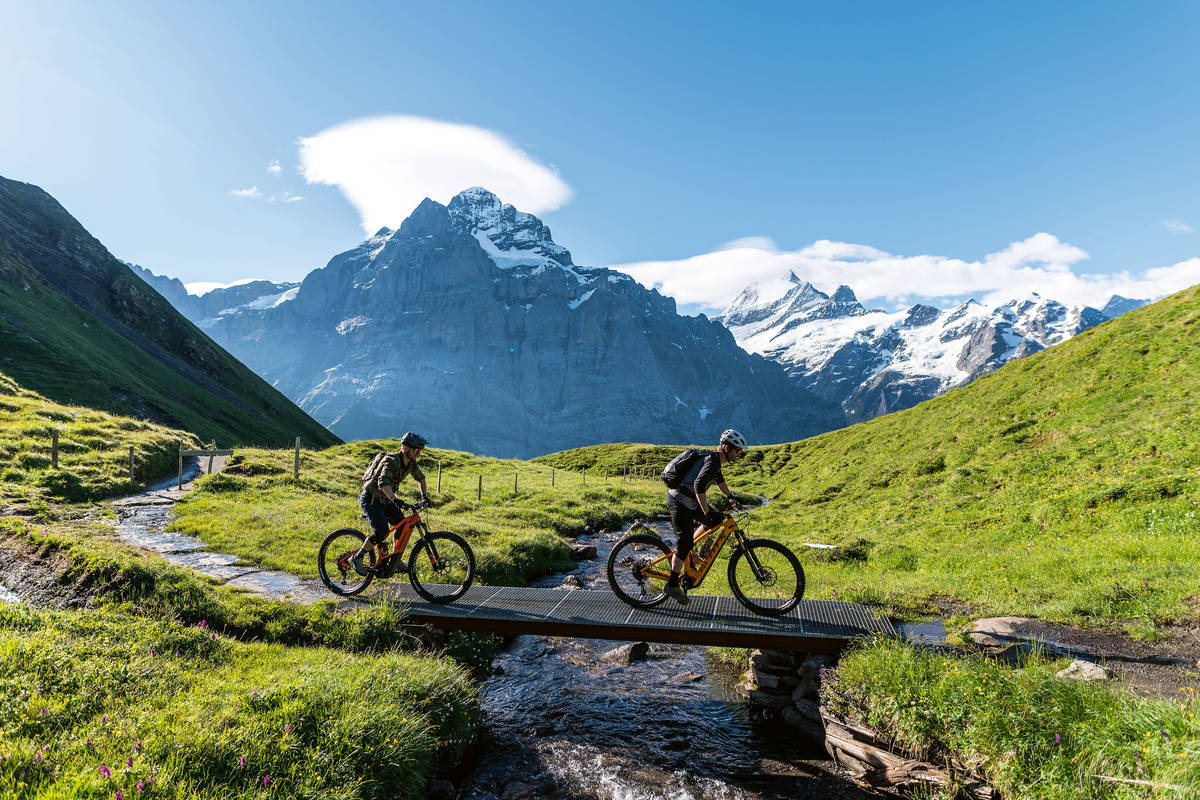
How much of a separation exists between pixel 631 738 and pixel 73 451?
30.9 metres

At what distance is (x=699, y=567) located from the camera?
11.7 m

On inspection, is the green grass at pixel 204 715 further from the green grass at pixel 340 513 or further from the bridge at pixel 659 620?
the green grass at pixel 340 513

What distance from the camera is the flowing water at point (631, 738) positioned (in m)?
9.18

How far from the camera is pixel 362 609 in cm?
1157

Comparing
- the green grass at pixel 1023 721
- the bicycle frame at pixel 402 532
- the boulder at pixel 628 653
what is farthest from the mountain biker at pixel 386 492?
the green grass at pixel 1023 721

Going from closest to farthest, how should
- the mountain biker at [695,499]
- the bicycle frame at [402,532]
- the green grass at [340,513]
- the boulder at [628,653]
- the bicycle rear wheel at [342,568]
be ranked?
the mountain biker at [695,499], the bicycle frame at [402,532], the bicycle rear wheel at [342,568], the boulder at [628,653], the green grass at [340,513]

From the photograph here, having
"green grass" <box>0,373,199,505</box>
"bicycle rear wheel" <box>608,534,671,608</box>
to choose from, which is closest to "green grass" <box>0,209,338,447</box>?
"green grass" <box>0,373,199,505</box>

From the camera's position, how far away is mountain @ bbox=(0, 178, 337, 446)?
179 feet

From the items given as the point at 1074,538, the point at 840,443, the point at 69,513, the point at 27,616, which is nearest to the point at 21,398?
the point at 69,513

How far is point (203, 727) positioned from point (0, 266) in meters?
109

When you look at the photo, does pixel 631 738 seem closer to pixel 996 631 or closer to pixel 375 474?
pixel 996 631

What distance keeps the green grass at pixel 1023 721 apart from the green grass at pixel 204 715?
7.07m

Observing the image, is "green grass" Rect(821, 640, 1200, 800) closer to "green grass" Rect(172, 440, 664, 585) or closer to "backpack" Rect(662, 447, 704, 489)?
"backpack" Rect(662, 447, 704, 489)

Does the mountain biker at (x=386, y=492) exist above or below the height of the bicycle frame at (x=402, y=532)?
above
